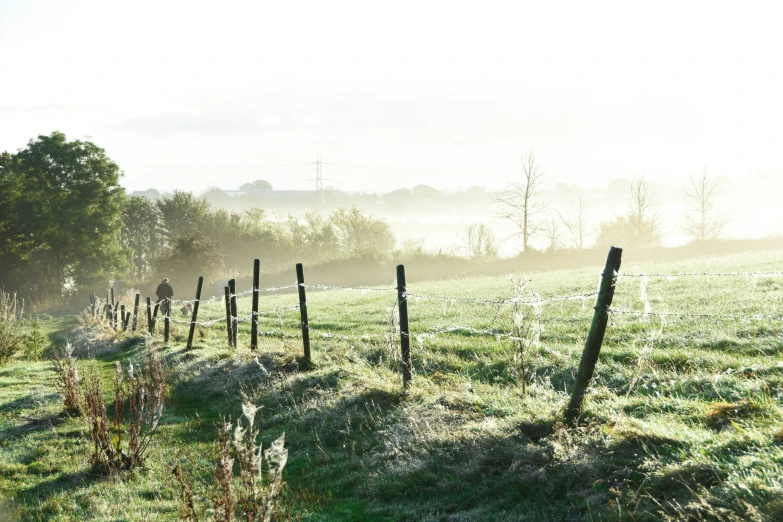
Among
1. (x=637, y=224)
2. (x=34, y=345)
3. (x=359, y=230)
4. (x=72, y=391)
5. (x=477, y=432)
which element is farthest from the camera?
(x=359, y=230)

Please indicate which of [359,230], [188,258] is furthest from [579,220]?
[188,258]

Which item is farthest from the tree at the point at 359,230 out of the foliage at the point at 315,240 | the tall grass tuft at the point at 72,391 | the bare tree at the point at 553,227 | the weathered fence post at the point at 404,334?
the weathered fence post at the point at 404,334

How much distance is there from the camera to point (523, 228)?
67.2 meters

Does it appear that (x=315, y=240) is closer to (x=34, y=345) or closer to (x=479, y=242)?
(x=479, y=242)

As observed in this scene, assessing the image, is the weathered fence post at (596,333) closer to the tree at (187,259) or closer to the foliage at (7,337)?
the foliage at (7,337)

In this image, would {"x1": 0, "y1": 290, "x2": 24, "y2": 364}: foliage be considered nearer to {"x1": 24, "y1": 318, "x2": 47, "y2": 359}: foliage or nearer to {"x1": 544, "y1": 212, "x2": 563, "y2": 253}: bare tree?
{"x1": 24, "y1": 318, "x2": 47, "y2": 359}: foliage

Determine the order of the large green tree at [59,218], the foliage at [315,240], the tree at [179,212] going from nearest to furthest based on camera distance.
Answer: the large green tree at [59,218] < the tree at [179,212] < the foliage at [315,240]

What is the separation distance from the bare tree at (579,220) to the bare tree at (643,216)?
10.2 m

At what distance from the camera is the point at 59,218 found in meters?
53.3

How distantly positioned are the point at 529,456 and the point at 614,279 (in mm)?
2089

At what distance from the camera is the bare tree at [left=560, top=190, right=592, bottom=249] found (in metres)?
88.9

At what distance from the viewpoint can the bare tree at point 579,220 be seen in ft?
292

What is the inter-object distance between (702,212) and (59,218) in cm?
6958

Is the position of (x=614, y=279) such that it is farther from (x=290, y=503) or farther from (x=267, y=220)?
(x=267, y=220)
